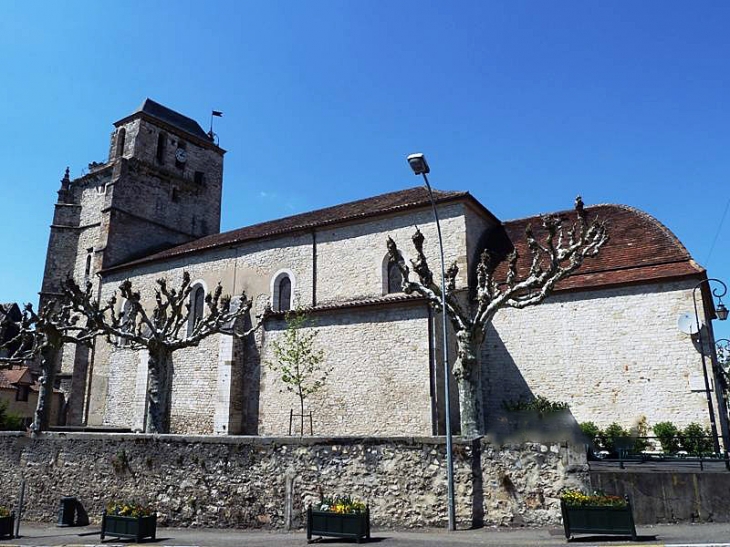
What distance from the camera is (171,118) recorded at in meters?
37.7

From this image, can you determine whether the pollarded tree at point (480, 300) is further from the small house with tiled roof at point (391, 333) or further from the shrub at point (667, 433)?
the shrub at point (667, 433)

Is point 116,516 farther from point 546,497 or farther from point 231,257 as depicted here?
point 231,257

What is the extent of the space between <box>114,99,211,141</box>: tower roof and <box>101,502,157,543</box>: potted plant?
29534 mm

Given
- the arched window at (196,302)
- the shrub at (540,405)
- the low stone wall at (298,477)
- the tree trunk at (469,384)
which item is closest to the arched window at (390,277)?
the shrub at (540,405)

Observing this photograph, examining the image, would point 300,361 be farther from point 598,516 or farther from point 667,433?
point 598,516

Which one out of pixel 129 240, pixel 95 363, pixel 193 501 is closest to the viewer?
pixel 193 501

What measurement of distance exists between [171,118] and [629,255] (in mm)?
31040

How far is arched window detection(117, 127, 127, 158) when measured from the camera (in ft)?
116

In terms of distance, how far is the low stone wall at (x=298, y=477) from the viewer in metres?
10.7

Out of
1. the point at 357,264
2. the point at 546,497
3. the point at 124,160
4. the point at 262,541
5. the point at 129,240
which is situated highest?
the point at 124,160

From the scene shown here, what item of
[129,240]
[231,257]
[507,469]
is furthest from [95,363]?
[507,469]

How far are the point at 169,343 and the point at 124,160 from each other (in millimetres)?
20353

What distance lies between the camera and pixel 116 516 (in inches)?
459

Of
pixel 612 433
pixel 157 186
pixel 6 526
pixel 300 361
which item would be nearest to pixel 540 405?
pixel 612 433
